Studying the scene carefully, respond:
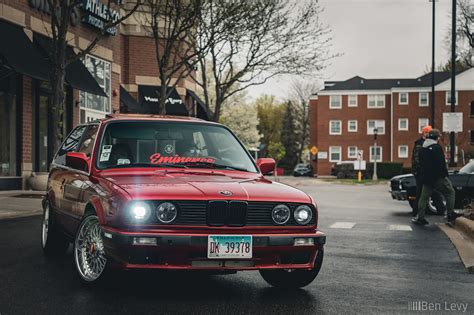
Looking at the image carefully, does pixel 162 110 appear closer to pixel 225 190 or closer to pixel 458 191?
pixel 458 191

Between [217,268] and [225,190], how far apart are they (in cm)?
66

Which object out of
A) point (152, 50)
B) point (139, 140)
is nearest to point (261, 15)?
point (152, 50)

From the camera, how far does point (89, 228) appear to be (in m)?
6.62

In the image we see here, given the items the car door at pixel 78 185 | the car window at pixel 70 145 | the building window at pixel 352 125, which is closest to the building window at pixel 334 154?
the building window at pixel 352 125

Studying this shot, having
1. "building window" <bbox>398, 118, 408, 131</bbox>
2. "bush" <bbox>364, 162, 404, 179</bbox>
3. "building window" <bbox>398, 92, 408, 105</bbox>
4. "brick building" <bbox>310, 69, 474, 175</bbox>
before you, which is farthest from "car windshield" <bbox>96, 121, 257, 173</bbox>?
"building window" <bbox>398, 92, 408, 105</bbox>

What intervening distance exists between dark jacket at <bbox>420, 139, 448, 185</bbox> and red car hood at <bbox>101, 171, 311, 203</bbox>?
7717 millimetres

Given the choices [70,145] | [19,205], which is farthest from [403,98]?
[70,145]

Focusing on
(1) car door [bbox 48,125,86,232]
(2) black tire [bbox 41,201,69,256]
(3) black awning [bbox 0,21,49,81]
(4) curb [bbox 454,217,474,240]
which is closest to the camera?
(1) car door [bbox 48,125,86,232]

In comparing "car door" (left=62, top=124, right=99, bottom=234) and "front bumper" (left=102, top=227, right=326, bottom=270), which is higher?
"car door" (left=62, top=124, right=99, bottom=234)

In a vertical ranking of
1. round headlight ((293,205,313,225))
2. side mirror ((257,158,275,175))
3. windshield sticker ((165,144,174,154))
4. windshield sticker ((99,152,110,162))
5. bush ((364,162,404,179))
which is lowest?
bush ((364,162,404,179))

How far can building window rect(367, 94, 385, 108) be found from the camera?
78.8 meters

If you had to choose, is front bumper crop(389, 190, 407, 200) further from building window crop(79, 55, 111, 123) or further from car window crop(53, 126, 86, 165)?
building window crop(79, 55, 111, 123)

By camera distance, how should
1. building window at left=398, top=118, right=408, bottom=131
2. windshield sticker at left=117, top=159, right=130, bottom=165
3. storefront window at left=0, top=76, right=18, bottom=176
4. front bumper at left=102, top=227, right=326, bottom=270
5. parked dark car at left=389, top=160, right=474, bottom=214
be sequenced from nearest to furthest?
front bumper at left=102, top=227, right=326, bottom=270, windshield sticker at left=117, top=159, right=130, bottom=165, parked dark car at left=389, top=160, right=474, bottom=214, storefront window at left=0, top=76, right=18, bottom=176, building window at left=398, top=118, right=408, bottom=131

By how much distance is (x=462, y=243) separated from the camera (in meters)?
11.0
